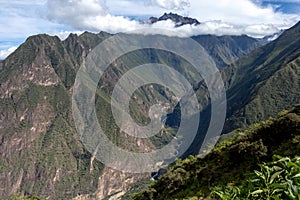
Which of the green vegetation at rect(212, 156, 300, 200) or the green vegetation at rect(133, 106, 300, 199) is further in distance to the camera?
the green vegetation at rect(133, 106, 300, 199)

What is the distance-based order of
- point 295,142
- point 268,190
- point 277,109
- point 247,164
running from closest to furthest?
point 268,190 < point 295,142 < point 247,164 < point 277,109

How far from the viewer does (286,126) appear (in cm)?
2336

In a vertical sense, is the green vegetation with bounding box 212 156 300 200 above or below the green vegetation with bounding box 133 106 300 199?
above

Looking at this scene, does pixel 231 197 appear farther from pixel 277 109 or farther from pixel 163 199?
pixel 277 109

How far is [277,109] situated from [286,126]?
594ft

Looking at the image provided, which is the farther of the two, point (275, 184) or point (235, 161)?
point (235, 161)

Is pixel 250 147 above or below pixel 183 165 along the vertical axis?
above

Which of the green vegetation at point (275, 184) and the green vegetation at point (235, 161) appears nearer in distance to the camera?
the green vegetation at point (275, 184)

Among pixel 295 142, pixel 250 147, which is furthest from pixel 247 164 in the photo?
pixel 295 142

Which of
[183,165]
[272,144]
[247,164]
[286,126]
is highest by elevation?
[286,126]

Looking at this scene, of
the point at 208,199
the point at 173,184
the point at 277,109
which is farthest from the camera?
the point at 277,109

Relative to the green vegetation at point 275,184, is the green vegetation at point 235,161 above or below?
below

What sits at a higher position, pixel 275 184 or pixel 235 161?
pixel 275 184

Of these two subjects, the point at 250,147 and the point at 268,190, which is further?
the point at 250,147
